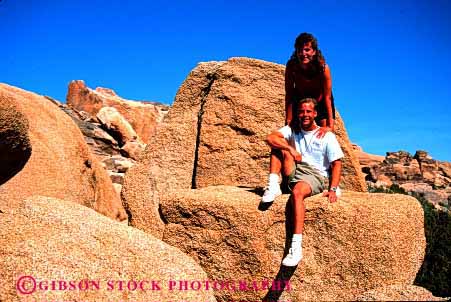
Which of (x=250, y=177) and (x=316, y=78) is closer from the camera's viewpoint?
(x=316, y=78)

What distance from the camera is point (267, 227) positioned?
4723mm

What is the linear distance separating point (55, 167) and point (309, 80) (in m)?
4.20

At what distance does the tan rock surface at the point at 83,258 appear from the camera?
3.74 meters

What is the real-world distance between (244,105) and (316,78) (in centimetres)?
149

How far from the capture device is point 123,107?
30.7 meters

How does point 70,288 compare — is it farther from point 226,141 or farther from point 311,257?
point 226,141

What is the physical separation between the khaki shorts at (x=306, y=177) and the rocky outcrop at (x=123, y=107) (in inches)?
930

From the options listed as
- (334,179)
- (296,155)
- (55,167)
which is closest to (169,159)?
(55,167)

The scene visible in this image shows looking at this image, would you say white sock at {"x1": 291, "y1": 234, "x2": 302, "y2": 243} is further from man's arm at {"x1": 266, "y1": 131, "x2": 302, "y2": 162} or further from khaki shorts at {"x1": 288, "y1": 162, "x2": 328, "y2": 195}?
man's arm at {"x1": 266, "y1": 131, "x2": 302, "y2": 162}

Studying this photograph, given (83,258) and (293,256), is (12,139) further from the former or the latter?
(293,256)

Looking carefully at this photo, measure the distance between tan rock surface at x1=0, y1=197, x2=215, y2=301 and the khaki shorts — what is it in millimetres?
1479

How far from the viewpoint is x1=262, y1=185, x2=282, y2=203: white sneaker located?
4707 millimetres

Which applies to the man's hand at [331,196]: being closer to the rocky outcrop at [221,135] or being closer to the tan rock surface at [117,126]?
the rocky outcrop at [221,135]

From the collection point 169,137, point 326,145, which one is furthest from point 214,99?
point 326,145
